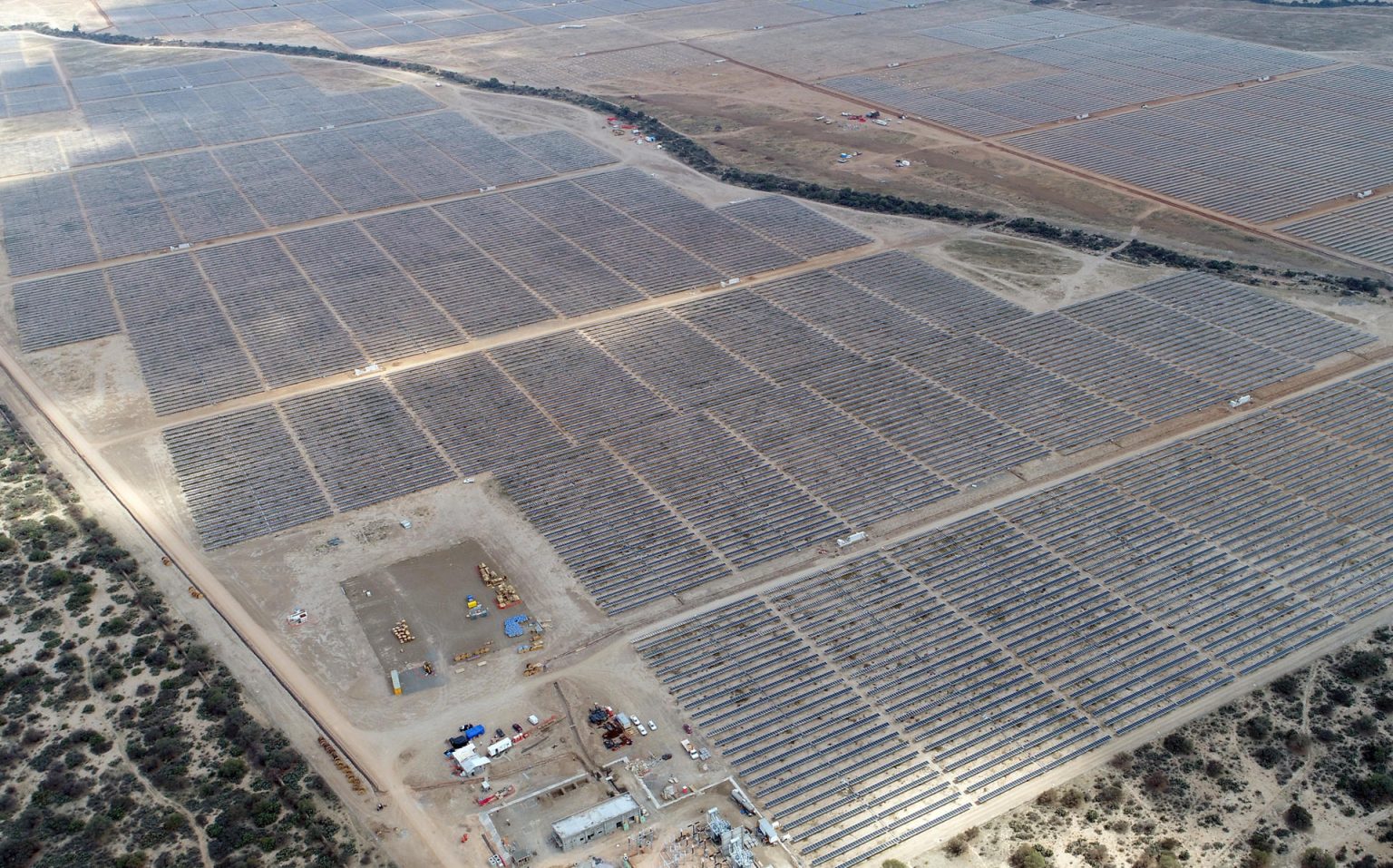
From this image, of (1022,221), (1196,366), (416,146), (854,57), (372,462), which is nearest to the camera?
(372,462)

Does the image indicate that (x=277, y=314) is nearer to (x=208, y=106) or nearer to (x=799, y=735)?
(x=799, y=735)

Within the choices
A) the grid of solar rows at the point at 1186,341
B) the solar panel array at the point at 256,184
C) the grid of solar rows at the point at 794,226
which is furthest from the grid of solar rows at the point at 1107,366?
the solar panel array at the point at 256,184

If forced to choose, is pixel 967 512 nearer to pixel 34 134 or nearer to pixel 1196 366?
pixel 1196 366

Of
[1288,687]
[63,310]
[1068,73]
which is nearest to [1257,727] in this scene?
[1288,687]

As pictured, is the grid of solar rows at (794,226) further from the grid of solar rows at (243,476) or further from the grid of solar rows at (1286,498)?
the grid of solar rows at (243,476)

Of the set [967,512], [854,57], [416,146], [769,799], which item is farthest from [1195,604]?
[854,57]

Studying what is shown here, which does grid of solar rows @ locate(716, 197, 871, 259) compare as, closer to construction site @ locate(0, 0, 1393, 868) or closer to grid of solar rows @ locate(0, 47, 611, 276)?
construction site @ locate(0, 0, 1393, 868)
